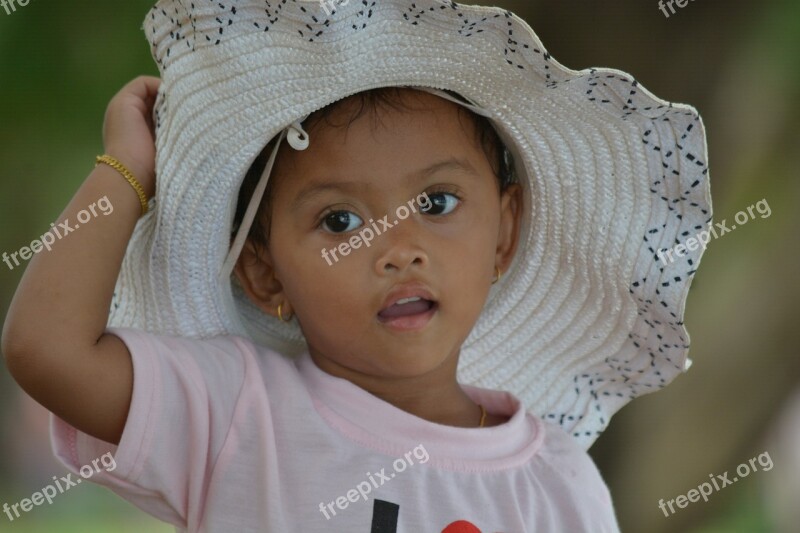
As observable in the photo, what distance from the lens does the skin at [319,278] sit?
157 cm

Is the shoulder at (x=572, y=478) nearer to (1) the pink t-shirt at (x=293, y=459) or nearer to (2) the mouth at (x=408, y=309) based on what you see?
(1) the pink t-shirt at (x=293, y=459)

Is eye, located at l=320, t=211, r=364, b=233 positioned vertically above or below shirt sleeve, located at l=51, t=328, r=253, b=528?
above

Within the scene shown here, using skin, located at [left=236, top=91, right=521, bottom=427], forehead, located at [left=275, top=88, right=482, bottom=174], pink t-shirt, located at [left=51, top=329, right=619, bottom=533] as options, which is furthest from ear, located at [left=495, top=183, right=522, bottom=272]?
pink t-shirt, located at [left=51, top=329, right=619, bottom=533]

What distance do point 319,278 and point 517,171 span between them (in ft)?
1.57

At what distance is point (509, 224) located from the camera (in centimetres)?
203

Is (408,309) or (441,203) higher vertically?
(441,203)

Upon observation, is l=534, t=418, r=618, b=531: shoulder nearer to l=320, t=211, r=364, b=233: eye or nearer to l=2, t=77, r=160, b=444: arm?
l=320, t=211, r=364, b=233: eye

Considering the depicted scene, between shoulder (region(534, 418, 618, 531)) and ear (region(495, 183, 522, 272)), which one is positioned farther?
ear (region(495, 183, 522, 272))

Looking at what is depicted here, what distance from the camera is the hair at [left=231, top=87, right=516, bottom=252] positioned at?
5.76ft

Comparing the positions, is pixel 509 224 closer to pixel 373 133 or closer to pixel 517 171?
pixel 517 171

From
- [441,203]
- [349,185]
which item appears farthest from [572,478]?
[349,185]

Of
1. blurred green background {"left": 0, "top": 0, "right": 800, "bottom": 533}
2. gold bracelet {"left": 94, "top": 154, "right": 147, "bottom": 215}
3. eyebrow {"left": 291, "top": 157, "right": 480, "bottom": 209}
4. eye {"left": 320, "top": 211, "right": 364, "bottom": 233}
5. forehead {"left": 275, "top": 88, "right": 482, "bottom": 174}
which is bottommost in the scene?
blurred green background {"left": 0, "top": 0, "right": 800, "bottom": 533}

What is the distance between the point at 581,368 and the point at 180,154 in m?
0.88

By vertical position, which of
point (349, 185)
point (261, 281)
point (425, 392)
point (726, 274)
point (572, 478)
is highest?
point (349, 185)
